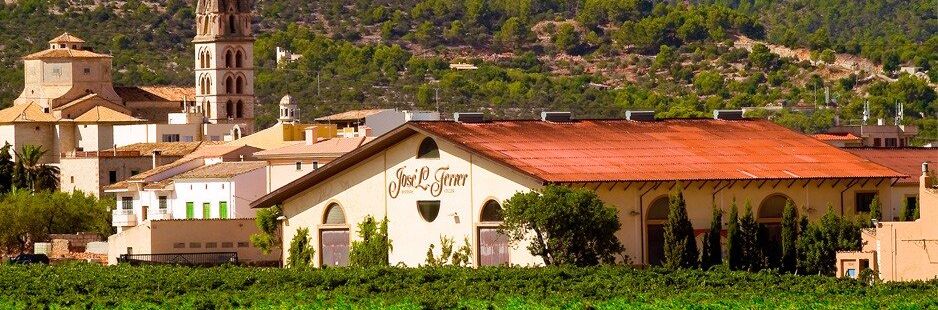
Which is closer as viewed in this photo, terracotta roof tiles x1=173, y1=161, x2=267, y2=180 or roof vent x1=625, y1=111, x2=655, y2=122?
roof vent x1=625, y1=111, x2=655, y2=122

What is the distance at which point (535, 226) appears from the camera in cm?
6134

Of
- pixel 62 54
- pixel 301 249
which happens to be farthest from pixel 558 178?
pixel 62 54

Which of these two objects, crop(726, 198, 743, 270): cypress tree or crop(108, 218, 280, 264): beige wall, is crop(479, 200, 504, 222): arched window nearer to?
crop(726, 198, 743, 270): cypress tree

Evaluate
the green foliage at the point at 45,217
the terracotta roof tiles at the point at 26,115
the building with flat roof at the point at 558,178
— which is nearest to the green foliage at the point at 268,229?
the building with flat roof at the point at 558,178

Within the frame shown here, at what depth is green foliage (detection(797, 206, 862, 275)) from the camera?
62.4 metres

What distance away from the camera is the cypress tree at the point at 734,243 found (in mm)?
62406

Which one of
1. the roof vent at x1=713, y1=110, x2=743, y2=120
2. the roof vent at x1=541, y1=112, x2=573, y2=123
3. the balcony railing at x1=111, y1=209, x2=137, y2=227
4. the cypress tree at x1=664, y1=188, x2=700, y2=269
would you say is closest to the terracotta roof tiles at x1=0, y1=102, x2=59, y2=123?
the balcony railing at x1=111, y1=209, x2=137, y2=227

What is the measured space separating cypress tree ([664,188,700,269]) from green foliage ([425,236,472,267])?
5.62 m

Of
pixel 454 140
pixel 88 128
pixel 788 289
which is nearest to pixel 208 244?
pixel 454 140

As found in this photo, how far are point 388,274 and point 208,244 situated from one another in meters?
27.4

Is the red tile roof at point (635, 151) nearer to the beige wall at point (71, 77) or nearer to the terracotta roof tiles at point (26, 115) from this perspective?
the terracotta roof tiles at point (26, 115)

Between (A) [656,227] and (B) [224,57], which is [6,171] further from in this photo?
(A) [656,227]

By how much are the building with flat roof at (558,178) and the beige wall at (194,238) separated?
13.6 m

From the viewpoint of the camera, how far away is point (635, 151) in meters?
66.7
